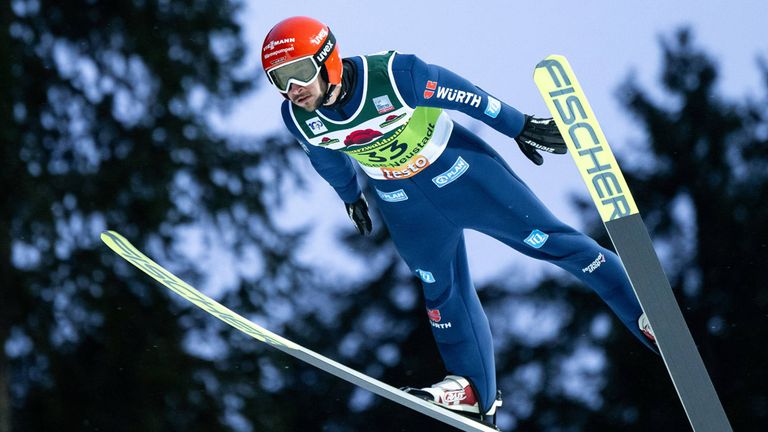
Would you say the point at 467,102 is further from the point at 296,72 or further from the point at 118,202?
the point at 118,202

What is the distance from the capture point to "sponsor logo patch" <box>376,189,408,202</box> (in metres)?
3.93

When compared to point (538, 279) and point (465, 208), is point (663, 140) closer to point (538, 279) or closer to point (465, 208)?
point (538, 279)

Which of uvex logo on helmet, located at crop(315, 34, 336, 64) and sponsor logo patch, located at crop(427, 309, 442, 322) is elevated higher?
uvex logo on helmet, located at crop(315, 34, 336, 64)

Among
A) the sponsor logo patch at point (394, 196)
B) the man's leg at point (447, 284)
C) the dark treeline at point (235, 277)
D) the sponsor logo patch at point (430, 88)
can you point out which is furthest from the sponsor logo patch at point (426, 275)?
the dark treeline at point (235, 277)

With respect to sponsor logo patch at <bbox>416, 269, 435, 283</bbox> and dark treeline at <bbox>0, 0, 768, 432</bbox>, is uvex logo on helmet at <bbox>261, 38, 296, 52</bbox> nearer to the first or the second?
sponsor logo patch at <bbox>416, 269, 435, 283</bbox>

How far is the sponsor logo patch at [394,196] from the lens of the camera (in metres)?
3.93

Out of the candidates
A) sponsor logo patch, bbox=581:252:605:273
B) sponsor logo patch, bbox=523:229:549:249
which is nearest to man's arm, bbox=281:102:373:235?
sponsor logo patch, bbox=523:229:549:249

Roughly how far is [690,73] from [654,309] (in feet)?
20.7

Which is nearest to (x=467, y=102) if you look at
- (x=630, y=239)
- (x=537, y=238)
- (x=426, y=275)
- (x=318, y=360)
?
(x=537, y=238)

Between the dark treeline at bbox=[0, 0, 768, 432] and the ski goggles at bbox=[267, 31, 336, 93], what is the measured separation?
183 inches

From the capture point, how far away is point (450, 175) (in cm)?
389

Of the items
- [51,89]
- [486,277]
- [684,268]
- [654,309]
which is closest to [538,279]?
[486,277]

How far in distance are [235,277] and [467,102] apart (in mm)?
4946

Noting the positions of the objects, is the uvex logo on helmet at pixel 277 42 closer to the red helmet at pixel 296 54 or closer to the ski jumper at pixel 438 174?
the red helmet at pixel 296 54
